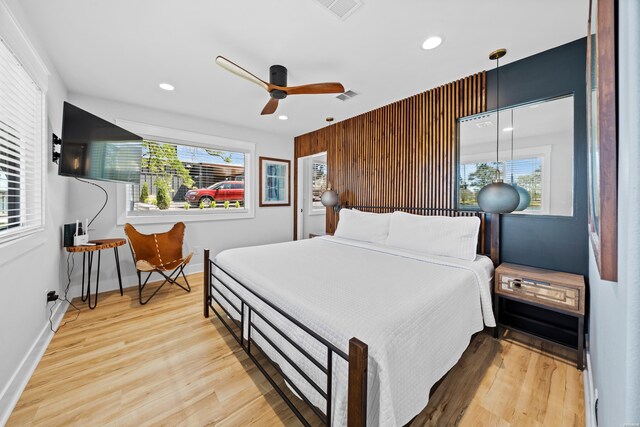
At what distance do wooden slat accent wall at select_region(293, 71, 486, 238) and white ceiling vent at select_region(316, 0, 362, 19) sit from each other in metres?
1.66

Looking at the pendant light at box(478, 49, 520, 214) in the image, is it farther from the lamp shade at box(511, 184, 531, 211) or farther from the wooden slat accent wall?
the wooden slat accent wall

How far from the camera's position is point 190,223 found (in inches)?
159

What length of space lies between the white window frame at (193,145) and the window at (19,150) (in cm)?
136

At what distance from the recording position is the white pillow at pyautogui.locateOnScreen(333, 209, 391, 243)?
3.17m

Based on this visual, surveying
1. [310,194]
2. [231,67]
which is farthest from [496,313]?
[310,194]

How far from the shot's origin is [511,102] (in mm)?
2479

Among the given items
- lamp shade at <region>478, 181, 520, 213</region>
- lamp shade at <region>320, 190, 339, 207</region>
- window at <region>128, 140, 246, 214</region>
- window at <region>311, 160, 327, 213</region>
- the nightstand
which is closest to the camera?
the nightstand

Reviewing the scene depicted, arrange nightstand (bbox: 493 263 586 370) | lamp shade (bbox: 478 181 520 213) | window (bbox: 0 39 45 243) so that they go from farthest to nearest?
lamp shade (bbox: 478 181 520 213) < nightstand (bbox: 493 263 586 370) < window (bbox: 0 39 45 243)

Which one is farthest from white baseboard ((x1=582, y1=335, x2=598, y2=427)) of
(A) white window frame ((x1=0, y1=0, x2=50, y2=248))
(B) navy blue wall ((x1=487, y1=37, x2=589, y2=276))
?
(A) white window frame ((x1=0, y1=0, x2=50, y2=248))

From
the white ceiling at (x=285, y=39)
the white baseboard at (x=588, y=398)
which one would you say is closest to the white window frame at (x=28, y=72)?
the white ceiling at (x=285, y=39)

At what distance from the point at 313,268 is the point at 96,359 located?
1.81 meters

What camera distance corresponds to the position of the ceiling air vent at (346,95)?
3.13m

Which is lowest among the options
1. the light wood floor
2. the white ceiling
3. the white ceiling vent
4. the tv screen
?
the light wood floor

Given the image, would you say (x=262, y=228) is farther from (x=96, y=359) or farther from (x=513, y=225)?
(x=513, y=225)
